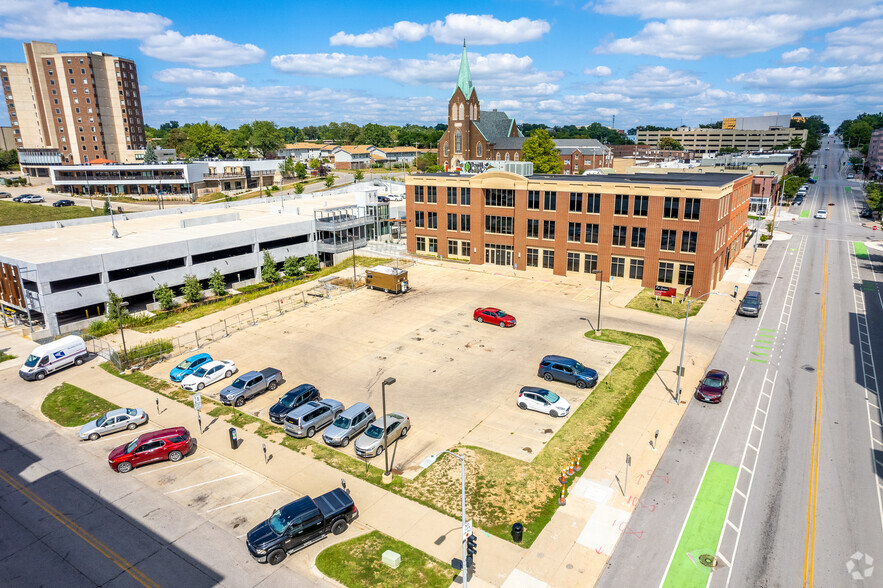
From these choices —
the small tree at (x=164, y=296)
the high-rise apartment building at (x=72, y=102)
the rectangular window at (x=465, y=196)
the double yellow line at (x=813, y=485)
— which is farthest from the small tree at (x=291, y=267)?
the high-rise apartment building at (x=72, y=102)

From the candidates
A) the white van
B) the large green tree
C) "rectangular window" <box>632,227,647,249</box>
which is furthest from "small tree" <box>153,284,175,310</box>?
the large green tree

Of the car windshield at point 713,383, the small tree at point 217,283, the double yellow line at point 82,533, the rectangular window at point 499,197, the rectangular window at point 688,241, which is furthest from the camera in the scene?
the rectangular window at point 499,197

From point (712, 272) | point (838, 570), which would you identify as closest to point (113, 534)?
point (838, 570)

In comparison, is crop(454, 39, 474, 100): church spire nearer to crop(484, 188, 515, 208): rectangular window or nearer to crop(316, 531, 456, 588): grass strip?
crop(484, 188, 515, 208): rectangular window

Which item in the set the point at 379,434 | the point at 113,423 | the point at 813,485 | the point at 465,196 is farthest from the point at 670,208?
the point at 113,423

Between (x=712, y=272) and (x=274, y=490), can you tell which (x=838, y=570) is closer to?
(x=274, y=490)

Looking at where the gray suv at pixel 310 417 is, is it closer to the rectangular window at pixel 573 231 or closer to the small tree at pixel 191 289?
the small tree at pixel 191 289
